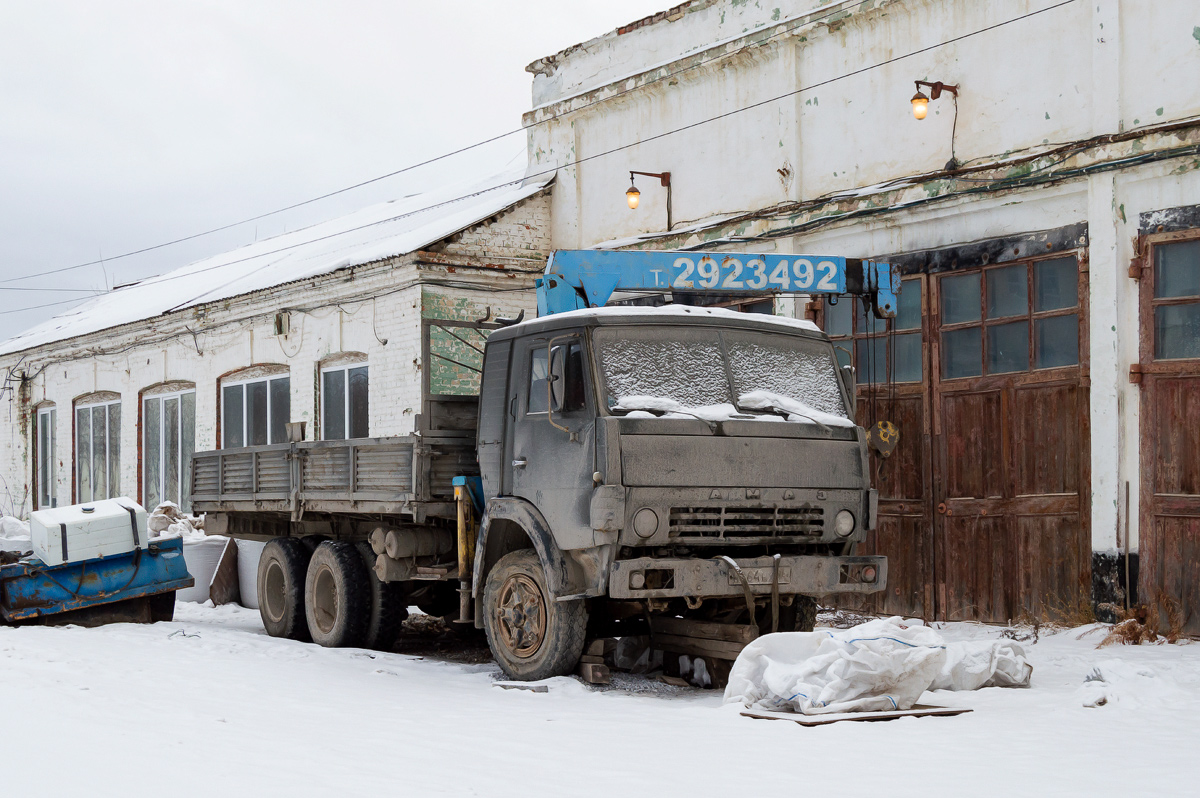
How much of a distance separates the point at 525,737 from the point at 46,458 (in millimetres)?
23101

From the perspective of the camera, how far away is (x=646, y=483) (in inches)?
309

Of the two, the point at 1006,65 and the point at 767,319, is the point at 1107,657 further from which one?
the point at 1006,65

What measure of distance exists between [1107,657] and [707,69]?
8.33 meters

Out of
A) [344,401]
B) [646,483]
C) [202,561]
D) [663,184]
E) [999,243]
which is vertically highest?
[663,184]

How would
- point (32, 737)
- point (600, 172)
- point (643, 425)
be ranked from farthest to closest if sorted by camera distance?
A: point (600, 172), point (643, 425), point (32, 737)

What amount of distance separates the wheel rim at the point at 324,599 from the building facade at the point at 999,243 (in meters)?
4.79

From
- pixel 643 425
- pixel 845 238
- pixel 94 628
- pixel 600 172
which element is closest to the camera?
pixel 643 425

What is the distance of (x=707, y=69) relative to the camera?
14.8m

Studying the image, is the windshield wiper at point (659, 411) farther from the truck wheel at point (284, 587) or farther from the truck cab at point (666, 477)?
the truck wheel at point (284, 587)

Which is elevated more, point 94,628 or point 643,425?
point 643,425

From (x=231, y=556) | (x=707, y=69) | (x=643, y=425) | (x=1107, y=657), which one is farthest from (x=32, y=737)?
(x=707, y=69)

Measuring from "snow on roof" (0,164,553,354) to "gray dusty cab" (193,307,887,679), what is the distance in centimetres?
790

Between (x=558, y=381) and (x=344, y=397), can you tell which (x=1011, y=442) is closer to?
(x=558, y=381)

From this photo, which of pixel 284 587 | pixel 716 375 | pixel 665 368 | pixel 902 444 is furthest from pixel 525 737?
pixel 902 444
